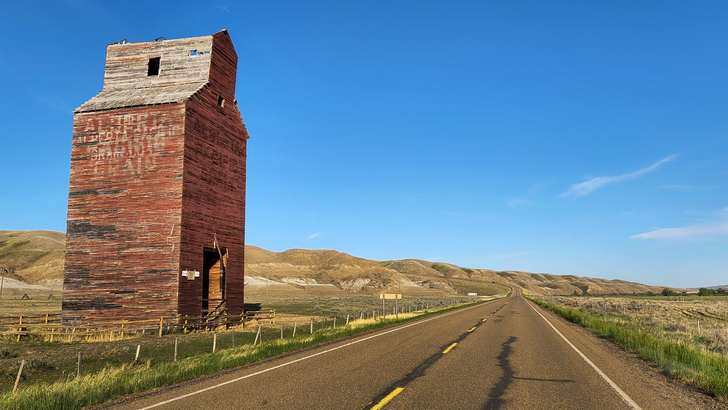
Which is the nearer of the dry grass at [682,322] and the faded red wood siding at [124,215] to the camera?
the dry grass at [682,322]

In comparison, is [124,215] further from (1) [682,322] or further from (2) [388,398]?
(1) [682,322]

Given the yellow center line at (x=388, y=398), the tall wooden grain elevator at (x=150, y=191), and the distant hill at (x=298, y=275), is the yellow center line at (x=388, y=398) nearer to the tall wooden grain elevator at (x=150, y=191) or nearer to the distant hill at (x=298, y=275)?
the tall wooden grain elevator at (x=150, y=191)

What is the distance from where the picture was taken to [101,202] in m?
26.7

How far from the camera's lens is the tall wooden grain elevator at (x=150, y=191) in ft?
84.0

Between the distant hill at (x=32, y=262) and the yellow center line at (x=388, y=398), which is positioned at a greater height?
the distant hill at (x=32, y=262)

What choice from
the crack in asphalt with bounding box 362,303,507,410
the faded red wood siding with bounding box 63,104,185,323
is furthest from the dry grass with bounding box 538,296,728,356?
the faded red wood siding with bounding box 63,104,185,323

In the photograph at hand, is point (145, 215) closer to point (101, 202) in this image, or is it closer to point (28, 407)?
point (101, 202)

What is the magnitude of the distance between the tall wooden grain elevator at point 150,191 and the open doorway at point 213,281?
11 cm

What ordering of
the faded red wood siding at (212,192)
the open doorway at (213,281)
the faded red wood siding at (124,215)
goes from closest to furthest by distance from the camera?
the faded red wood siding at (124,215)
the faded red wood siding at (212,192)
the open doorway at (213,281)

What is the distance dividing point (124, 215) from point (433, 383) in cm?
2403

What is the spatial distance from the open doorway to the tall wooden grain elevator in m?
0.11

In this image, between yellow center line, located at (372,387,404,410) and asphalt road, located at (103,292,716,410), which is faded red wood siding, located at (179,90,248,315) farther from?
yellow center line, located at (372,387,404,410)

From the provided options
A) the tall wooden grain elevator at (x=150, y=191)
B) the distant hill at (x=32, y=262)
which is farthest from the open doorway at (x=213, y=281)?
the distant hill at (x=32, y=262)

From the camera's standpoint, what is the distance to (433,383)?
915 centimetres
